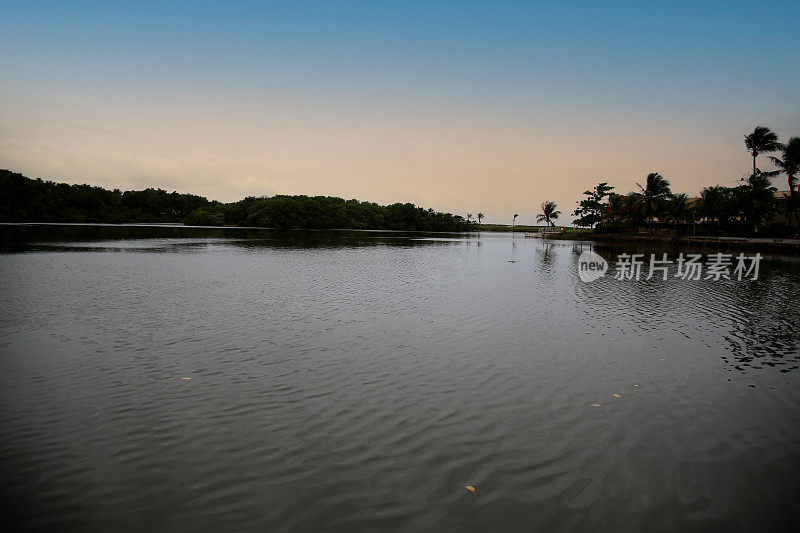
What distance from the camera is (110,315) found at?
1479 cm

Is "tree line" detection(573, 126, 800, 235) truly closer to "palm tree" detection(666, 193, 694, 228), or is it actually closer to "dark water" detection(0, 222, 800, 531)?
"palm tree" detection(666, 193, 694, 228)

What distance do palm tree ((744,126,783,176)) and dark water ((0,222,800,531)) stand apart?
7374 cm

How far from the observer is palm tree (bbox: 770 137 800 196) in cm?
6356

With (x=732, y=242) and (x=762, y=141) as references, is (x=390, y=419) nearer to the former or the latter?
(x=732, y=242)

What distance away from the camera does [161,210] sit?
192 m

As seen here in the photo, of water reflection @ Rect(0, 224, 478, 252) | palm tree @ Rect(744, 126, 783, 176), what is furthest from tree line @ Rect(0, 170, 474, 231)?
palm tree @ Rect(744, 126, 783, 176)

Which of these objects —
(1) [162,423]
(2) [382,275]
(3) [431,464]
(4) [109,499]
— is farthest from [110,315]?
(2) [382,275]

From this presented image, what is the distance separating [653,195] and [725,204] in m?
21.6

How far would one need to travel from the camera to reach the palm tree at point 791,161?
6356 centimetres

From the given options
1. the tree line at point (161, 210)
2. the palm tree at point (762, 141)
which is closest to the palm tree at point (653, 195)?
the palm tree at point (762, 141)

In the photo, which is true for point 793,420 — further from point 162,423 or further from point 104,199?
point 104,199

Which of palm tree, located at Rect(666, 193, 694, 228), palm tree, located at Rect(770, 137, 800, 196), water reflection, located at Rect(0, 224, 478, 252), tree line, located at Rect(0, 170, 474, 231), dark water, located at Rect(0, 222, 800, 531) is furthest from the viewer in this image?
tree line, located at Rect(0, 170, 474, 231)

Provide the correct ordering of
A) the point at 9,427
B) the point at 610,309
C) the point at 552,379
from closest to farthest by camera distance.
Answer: the point at 9,427
the point at 552,379
the point at 610,309

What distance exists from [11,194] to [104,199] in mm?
38253
